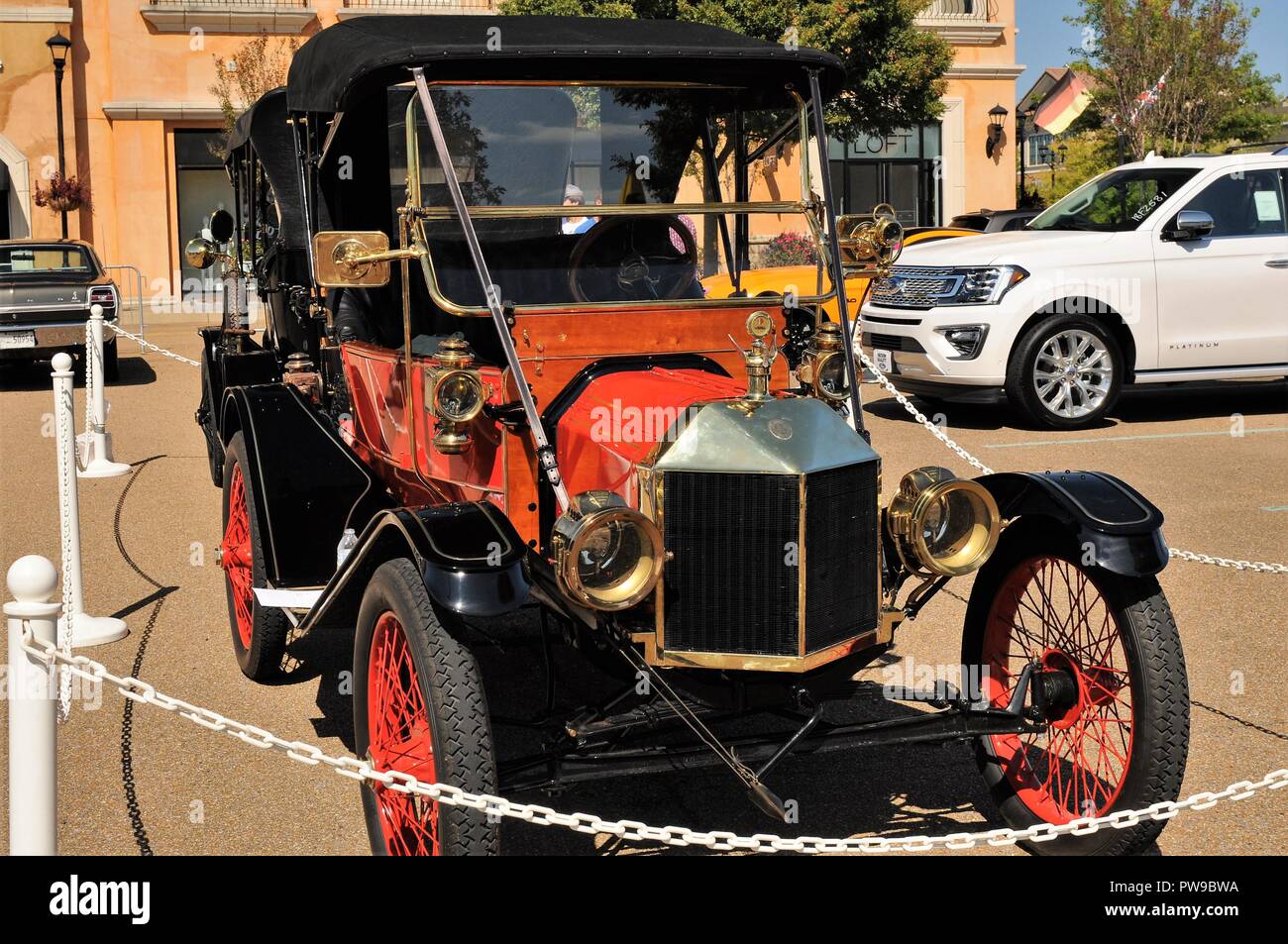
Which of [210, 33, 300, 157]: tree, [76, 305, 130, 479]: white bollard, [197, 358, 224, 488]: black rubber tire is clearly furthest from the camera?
[210, 33, 300, 157]: tree

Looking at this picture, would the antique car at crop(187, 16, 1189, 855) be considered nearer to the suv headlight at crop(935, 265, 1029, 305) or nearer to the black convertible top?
the black convertible top

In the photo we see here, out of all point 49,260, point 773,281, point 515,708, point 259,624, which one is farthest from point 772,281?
point 49,260

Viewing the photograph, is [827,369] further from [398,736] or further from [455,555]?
[398,736]

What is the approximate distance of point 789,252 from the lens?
508 cm

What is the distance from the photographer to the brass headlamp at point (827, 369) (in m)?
4.38

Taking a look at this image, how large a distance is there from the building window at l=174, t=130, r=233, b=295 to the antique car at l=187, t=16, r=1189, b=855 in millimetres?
24716

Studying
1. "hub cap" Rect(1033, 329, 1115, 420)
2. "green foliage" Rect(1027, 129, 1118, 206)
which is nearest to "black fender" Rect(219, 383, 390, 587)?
"hub cap" Rect(1033, 329, 1115, 420)

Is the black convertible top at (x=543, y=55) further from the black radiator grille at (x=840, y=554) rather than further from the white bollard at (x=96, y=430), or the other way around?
the white bollard at (x=96, y=430)

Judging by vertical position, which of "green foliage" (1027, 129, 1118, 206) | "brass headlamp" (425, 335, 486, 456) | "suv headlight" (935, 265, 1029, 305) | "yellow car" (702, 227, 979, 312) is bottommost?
"brass headlamp" (425, 335, 486, 456)

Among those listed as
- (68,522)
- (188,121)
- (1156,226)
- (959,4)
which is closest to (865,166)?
(959,4)

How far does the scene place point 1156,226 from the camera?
1088 cm

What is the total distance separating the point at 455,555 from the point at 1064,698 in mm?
1727

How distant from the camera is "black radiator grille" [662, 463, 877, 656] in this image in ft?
11.1

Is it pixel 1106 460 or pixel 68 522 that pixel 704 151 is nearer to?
pixel 68 522
